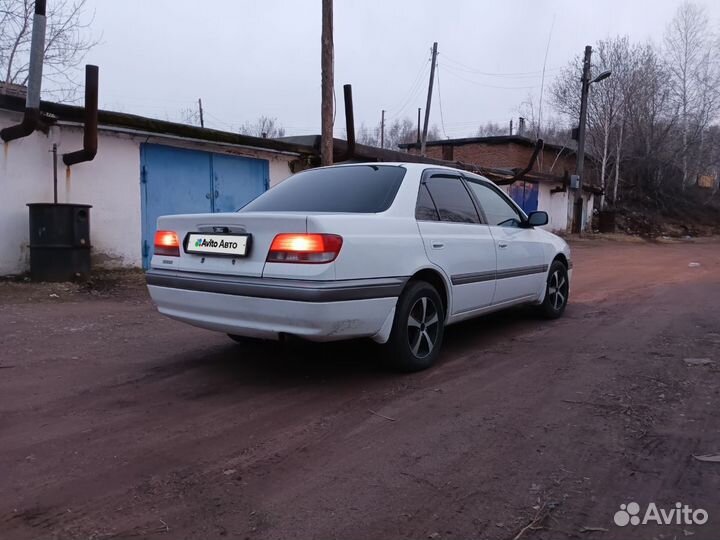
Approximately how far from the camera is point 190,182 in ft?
34.9

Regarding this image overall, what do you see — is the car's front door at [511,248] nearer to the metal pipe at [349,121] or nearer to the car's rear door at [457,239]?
the car's rear door at [457,239]

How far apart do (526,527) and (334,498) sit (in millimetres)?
820

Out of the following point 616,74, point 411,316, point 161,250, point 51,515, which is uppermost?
point 616,74

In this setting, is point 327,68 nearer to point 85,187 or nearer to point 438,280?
point 85,187

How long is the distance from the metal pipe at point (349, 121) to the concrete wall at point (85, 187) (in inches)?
131

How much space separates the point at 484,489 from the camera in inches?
105

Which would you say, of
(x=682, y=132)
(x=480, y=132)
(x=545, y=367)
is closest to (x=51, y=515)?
(x=545, y=367)

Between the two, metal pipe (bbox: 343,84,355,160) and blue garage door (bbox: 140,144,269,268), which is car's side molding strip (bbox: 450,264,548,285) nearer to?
blue garage door (bbox: 140,144,269,268)

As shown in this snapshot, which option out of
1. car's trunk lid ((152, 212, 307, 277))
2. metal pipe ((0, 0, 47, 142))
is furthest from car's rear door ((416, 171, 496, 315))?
metal pipe ((0, 0, 47, 142))

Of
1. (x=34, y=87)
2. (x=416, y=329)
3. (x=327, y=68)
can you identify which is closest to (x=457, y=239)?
(x=416, y=329)

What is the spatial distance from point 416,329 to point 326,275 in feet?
3.51

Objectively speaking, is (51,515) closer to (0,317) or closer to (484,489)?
(484,489)

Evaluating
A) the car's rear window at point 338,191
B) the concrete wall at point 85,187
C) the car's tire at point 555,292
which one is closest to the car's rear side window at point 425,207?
the car's rear window at point 338,191

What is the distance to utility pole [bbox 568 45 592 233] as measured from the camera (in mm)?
25109
